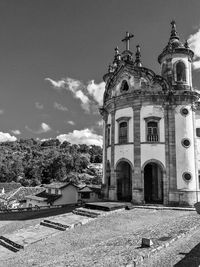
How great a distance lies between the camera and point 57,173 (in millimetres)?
78938

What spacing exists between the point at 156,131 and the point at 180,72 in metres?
6.31

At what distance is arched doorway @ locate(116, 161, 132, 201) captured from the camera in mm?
22872

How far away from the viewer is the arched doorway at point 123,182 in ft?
75.0

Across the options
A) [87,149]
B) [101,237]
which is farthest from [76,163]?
[101,237]

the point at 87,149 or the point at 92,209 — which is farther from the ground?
the point at 87,149

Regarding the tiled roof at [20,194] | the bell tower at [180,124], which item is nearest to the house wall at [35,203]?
the tiled roof at [20,194]

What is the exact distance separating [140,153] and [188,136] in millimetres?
4435

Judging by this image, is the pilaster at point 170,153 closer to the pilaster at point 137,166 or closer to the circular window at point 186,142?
the circular window at point 186,142

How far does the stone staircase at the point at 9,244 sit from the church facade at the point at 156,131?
10973 mm

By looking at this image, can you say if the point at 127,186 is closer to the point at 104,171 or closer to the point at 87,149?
the point at 104,171

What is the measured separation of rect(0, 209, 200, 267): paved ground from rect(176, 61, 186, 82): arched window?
499 inches

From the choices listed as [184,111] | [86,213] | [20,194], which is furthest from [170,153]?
[20,194]

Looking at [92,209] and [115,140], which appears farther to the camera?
[115,140]

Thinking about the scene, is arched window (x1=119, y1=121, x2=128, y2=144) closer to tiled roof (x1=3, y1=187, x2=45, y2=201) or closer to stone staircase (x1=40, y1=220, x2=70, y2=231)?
stone staircase (x1=40, y1=220, x2=70, y2=231)
